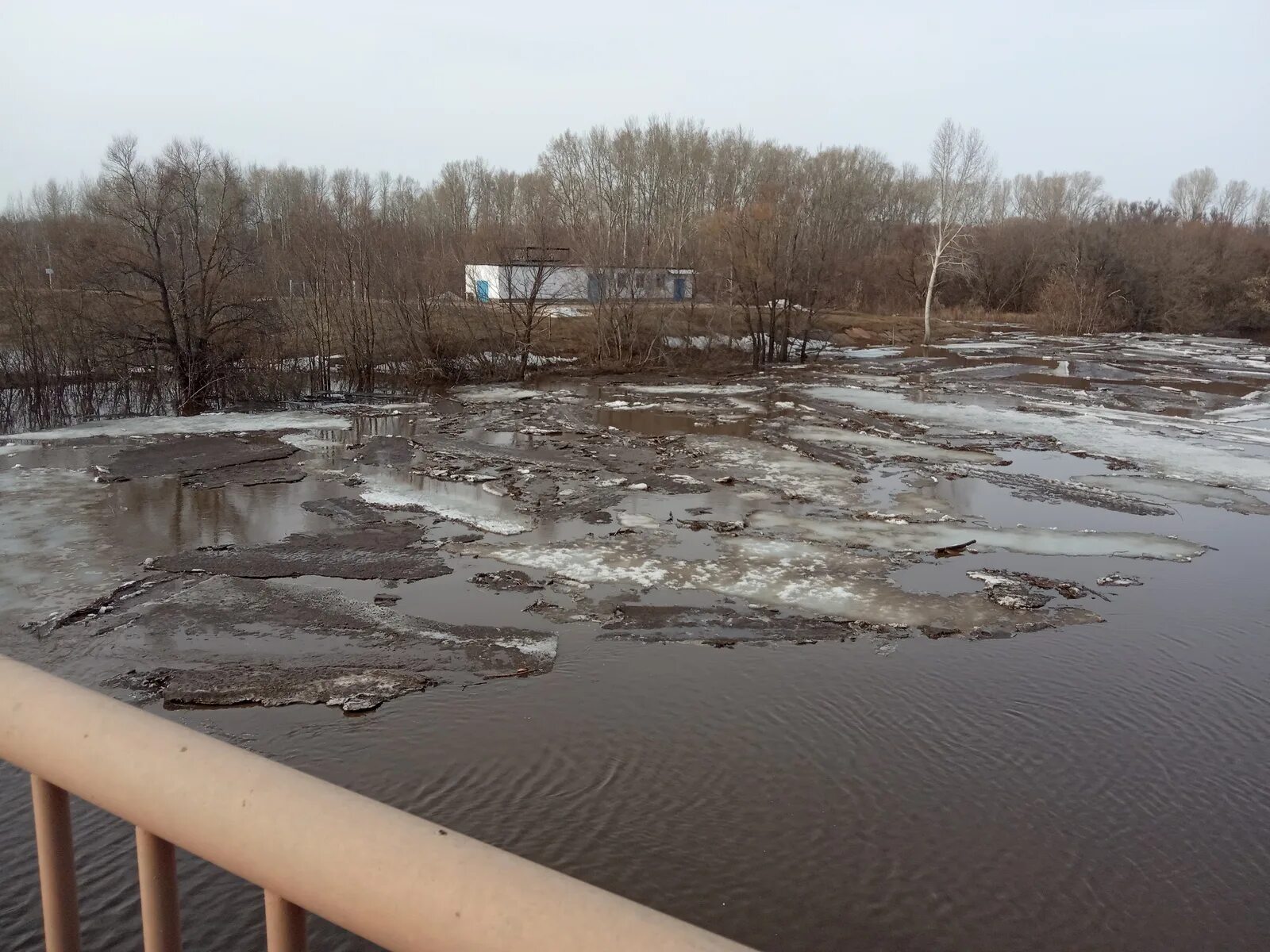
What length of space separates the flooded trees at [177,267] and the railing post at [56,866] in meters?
25.3

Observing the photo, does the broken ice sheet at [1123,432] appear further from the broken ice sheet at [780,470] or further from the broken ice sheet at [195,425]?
the broken ice sheet at [195,425]

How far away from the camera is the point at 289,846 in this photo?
1231 millimetres

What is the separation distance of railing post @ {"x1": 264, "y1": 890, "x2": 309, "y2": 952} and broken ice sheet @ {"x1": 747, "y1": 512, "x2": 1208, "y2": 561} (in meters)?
11.7

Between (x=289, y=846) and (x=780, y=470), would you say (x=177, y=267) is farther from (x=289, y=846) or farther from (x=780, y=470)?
(x=289, y=846)

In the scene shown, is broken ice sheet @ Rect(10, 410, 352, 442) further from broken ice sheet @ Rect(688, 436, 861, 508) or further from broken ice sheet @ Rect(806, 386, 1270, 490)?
broken ice sheet @ Rect(806, 386, 1270, 490)

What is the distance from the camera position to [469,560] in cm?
1157

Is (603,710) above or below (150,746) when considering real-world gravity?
below

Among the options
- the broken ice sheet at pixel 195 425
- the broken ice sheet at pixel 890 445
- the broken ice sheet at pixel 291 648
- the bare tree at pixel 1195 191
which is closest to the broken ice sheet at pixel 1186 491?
the broken ice sheet at pixel 890 445

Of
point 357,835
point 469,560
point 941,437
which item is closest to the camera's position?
point 357,835

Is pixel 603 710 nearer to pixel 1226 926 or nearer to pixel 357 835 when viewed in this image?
pixel 1226 926

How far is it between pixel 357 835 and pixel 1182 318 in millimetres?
73944

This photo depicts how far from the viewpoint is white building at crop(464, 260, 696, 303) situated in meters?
32.4

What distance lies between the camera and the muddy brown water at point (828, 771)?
5.59m

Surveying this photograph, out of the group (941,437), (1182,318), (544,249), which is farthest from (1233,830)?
(1182,318)
